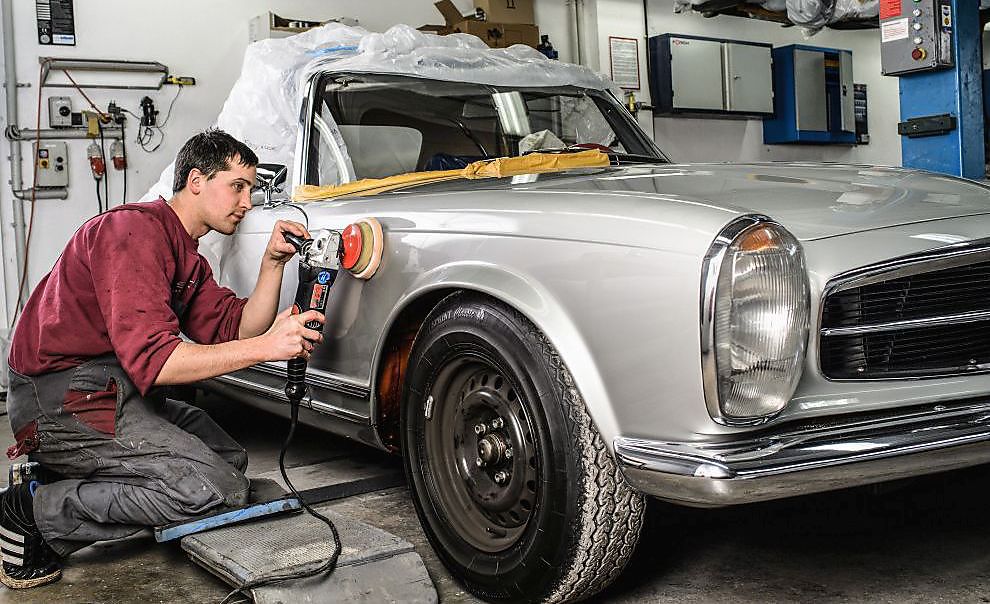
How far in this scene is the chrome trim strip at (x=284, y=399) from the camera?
2.72 m

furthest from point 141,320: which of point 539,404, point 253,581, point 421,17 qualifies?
point 421,17

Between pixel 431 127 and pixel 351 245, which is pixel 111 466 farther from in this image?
pixel 431 127

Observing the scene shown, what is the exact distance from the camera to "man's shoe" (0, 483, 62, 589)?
248 cm

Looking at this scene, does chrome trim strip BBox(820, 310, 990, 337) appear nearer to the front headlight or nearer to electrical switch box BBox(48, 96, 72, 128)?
the front headlight

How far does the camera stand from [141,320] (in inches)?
95.0

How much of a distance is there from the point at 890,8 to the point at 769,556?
9.78 ft

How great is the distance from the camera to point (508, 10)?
778 cm

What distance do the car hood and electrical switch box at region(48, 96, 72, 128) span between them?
4.70 meters

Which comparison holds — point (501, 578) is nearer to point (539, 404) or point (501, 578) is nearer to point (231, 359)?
point (539, 404)

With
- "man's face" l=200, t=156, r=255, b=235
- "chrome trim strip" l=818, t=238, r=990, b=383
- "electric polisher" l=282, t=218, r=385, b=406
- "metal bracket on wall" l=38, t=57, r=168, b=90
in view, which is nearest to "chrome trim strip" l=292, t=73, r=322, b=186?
"man's face" l=200, t=156, r=255, b=235

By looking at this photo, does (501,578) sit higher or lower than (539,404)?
lower

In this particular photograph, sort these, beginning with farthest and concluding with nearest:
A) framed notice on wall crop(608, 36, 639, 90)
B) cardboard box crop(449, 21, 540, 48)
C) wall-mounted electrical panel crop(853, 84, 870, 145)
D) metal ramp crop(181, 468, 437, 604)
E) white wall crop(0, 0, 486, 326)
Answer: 1. wall-mounted electrical panel crop(853, 84, 870, 145)
2. framed notice on wall crop(608, 36, 639, 90)
3. cardboard box crop(449, 21, 540, 48)
4. white wall crop(0, 0, 486, 326)
5. metal ramp crop(181, 468, 437, 604)

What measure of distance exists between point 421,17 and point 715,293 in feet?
21.9

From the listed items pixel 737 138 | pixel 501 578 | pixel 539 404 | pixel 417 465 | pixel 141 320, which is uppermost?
pixel 737 138
